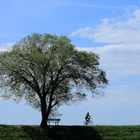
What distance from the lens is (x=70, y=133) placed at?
5909cm

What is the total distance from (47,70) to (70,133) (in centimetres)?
665

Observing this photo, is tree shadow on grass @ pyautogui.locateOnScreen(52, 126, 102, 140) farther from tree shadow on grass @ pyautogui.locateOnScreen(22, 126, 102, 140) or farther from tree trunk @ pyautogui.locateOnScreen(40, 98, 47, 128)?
tree trunk @ pyautogui.locateOnScreen(40, 98, 47, 128)

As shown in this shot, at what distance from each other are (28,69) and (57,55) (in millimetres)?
3210

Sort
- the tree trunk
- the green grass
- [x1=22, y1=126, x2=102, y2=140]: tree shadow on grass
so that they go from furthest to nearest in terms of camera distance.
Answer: the tree trunk → [x1=22, y1=126, x2=102, y2=140]: tree shadow on grass → the green grass

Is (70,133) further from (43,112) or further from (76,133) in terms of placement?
(43,112)

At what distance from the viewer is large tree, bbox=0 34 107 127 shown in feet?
199

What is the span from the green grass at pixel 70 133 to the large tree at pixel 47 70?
2.56 metres

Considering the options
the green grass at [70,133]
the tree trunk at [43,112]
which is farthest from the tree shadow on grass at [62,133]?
the tree trunk at [43,112]

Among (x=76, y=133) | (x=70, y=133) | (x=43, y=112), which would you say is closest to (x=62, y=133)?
(x=70, y=133)

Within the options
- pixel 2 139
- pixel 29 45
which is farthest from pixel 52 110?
pixel 2 139

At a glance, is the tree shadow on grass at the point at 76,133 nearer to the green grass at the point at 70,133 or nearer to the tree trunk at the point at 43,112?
the green grass at the point at 70,133

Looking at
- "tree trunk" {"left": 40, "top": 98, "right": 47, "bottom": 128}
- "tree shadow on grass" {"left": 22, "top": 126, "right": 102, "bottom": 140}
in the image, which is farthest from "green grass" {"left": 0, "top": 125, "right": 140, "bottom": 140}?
"tree trunk" {"left": 40, "top": 98, "right": 47, "bottom": 128}

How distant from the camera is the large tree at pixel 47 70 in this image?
60719 millimetres

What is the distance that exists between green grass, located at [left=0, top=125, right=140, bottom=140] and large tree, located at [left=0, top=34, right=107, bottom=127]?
2559mm
